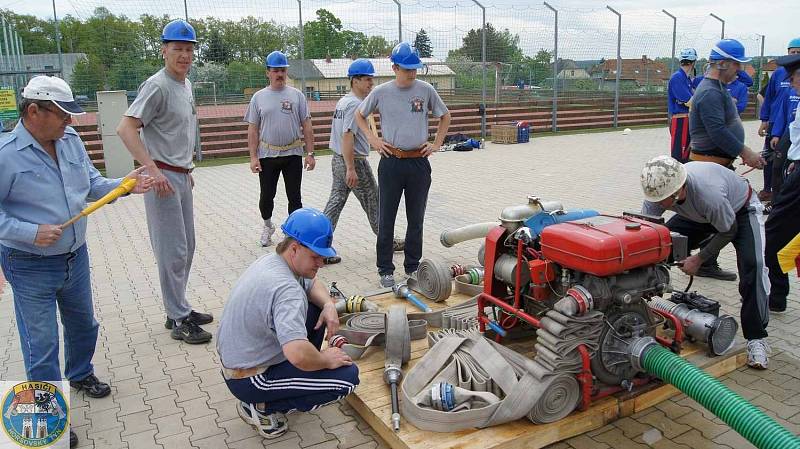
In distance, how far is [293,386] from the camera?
3260mm

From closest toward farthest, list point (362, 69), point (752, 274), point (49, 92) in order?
point (49, 92) → point (752, 274) → point (362, 69)

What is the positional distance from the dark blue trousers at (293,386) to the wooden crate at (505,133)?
14.5 meters

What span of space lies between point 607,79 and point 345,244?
16362mm

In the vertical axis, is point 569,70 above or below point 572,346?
above

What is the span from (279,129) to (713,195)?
14.0 ft

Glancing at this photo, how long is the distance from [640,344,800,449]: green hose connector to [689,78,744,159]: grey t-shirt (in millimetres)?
2677

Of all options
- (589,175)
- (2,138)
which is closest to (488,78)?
(589,175)

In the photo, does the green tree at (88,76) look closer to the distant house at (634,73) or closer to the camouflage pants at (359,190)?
the camouflage pants at (359,190)

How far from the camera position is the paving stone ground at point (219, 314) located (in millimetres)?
3471

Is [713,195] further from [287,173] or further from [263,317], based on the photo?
[287,173]

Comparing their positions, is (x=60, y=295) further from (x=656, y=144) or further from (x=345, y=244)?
(x=656, y=144)

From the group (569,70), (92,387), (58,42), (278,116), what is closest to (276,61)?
(278,116)

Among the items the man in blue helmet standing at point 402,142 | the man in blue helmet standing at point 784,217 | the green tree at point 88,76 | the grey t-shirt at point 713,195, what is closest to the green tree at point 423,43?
the green tree at point 88,76

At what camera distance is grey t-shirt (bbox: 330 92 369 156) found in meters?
6.11
